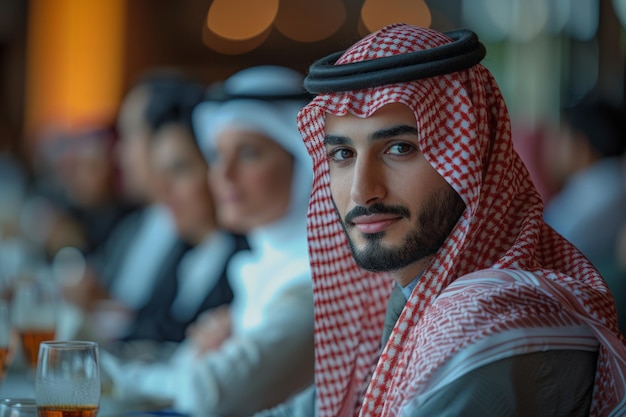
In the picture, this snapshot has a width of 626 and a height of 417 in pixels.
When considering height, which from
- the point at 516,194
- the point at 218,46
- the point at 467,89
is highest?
the point at 218,46

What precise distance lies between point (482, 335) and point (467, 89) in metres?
0.47

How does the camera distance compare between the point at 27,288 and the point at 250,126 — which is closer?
the point at 27,288

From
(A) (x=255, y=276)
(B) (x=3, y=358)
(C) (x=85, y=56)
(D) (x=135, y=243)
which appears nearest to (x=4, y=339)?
(B) (x=3, y=358)

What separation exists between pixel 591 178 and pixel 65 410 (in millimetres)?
5006

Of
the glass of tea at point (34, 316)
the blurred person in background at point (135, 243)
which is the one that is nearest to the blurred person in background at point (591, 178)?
the blurred person in background at point (135, 243)

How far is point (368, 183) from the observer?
1753mm

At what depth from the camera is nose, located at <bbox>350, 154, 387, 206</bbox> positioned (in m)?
1.75

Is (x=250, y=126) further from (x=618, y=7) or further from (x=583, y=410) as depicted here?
(x=618, y=7)

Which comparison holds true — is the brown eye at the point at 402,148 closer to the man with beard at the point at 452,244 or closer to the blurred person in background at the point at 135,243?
the man with beard at the point at 452,244

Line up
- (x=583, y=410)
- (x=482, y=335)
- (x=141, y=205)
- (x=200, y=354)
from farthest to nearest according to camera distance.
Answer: (x=141, y=205)
(x=200, y=354)
(x=583, y=410)
(x=482, y=335)

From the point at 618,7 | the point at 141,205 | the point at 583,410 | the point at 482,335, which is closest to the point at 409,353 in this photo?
the point at 482,335

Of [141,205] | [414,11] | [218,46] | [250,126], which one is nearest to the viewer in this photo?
[250,126]

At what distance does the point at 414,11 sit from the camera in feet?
36.2

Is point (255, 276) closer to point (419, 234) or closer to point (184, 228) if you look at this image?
point (184, 228)
